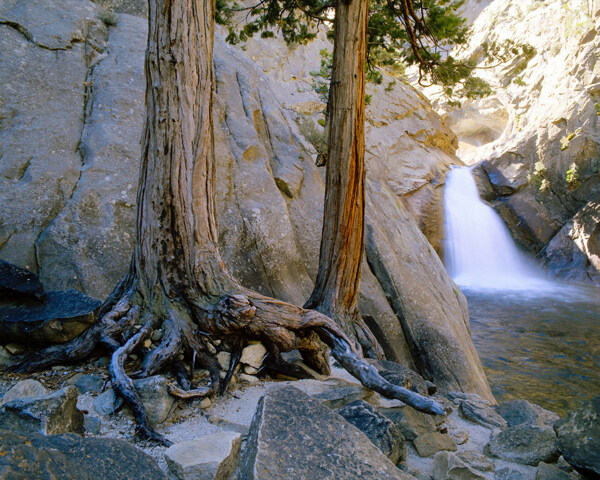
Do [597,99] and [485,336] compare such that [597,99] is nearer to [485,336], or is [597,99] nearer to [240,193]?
[485,336]

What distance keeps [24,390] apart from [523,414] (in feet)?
13.6

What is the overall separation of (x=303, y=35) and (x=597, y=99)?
15579 millimetres

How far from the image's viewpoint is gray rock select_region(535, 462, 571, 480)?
2296 millimetres

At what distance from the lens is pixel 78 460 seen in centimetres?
153

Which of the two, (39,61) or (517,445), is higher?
(39,61)

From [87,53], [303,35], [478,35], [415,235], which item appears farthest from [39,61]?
[478,35]

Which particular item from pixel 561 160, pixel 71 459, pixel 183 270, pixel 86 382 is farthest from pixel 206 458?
pixel 561 160

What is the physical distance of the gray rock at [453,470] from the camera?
91.0 inches

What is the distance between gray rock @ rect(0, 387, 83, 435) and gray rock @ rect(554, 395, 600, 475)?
2707mm

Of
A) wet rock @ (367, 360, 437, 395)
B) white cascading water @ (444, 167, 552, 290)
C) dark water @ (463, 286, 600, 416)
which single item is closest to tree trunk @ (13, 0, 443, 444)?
wet rock @ (367, 360, 437, 395)

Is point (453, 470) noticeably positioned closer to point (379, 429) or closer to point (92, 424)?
point (379, 429)

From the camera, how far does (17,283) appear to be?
3.37m

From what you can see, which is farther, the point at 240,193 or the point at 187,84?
the point at 240,193

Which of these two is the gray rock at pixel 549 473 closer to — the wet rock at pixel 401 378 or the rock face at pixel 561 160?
the wet rock at pixel 401 378
